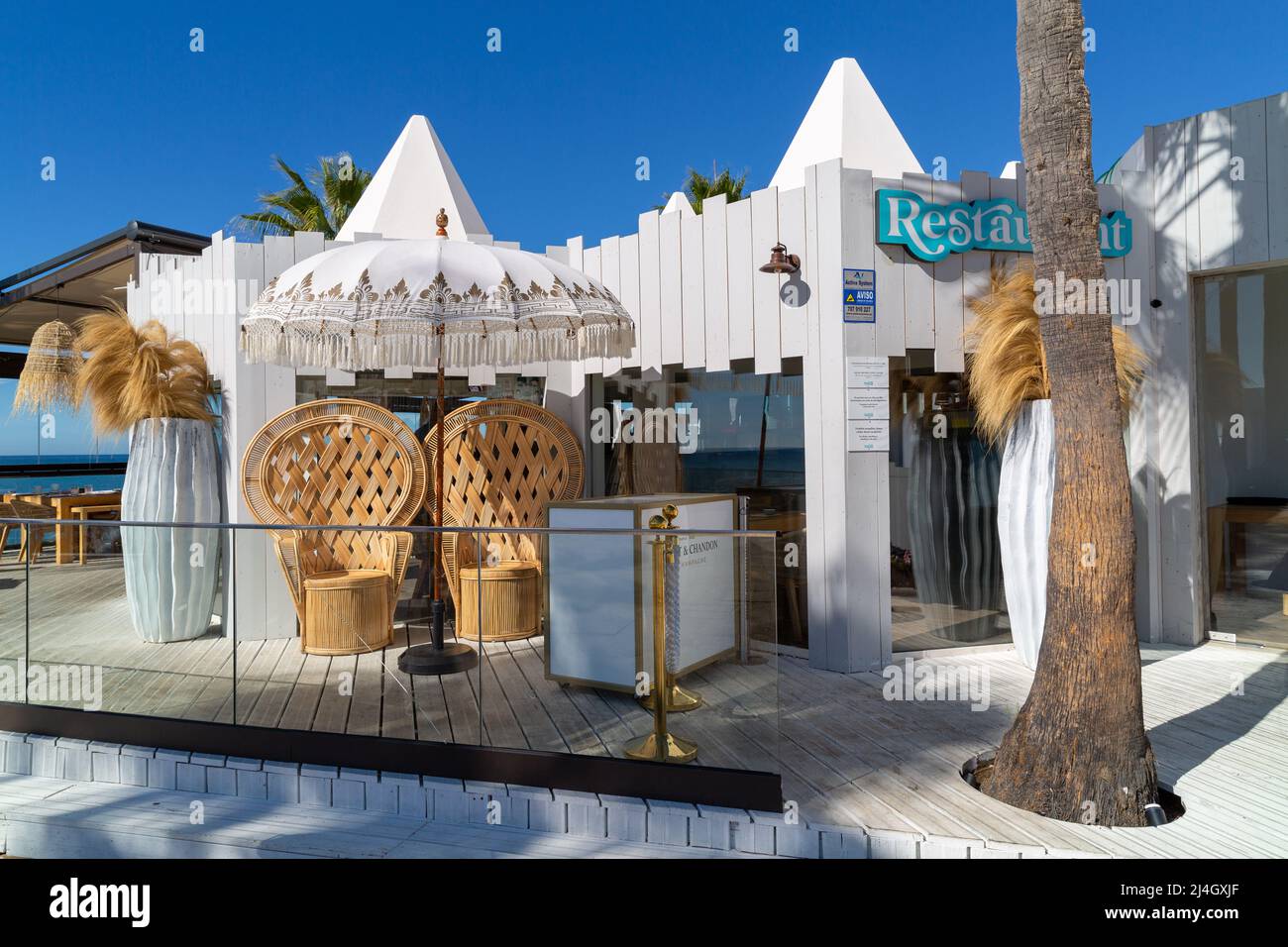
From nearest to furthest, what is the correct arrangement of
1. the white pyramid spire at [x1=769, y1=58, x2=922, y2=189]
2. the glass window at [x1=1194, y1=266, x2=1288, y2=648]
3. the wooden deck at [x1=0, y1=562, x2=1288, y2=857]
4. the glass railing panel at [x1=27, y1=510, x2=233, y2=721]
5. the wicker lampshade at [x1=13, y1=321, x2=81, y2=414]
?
the wooden deck at [x1=0, y1=562, x2=1288, y2=857] → the glass railing panel at [x1=27, y1=510, x2=233, y2=721] → the glass window at [x1=1194, y1=266, x2=1288, y2=648] → the wicker lampshade at [x1=13, y1=321, x2=81, y2=414] → the white pyramid spire at [x1=769, y1=58, x2=922, y2=189]

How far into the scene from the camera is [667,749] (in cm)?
317

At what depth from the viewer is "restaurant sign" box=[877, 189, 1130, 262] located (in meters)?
5.21

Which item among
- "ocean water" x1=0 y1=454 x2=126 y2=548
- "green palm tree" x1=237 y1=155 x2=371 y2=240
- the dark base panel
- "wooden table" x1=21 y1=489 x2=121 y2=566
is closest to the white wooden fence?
the dark base panel

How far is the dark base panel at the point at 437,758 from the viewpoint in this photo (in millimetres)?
3084

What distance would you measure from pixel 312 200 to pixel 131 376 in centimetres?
1320

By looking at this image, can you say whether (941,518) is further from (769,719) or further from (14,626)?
(14,626)

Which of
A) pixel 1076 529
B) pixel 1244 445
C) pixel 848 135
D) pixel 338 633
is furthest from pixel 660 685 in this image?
pixel 848 135

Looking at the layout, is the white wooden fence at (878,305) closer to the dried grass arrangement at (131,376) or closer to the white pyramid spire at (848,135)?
the dried grass arrangement at (131,376)

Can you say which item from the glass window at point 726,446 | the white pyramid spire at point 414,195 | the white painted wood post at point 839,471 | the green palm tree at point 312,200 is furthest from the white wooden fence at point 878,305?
the green palm tree at point 312,200

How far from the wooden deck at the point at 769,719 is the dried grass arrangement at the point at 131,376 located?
1.88 metres

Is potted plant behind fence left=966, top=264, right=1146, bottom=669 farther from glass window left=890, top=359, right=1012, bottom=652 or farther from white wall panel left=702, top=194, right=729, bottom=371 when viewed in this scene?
white wall panel left=702, top=194, right=729, bottom=371

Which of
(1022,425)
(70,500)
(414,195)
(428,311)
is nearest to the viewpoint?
(428,311)

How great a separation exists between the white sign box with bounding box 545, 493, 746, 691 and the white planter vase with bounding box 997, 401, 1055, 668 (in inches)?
109
